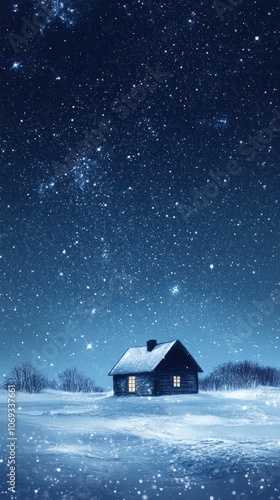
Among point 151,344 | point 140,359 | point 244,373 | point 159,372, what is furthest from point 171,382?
point 244,373

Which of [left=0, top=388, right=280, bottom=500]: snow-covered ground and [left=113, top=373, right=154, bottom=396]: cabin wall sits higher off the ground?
[left=0, top=388, right=280, bottom=500]: snow-covered ground

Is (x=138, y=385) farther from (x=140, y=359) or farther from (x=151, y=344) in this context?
(x=151, y=344)

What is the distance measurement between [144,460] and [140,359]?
28.0m

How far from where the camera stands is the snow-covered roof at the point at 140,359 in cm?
3503

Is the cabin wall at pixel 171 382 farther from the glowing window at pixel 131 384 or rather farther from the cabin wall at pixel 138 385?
the glowing window at pixel 131 384

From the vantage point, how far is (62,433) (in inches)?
525

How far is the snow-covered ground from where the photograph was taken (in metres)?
7.25

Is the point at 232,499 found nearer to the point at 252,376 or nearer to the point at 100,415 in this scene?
the point at 100,415

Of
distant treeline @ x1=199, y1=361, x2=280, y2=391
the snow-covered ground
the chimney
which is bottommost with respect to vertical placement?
distant treeline @ x1=199, y1=361, x2=280, y2=391

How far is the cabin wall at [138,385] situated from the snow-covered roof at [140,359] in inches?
25.7

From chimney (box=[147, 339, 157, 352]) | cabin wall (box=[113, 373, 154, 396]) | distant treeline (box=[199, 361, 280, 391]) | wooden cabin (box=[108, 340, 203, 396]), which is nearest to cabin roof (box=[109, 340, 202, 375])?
wooden cabin (box=[108, 340, 203, 396])

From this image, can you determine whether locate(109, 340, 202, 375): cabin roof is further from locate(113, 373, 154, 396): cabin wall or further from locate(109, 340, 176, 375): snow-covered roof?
locate(113, 373, 154, 396): cabin wall

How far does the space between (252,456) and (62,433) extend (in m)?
6.06

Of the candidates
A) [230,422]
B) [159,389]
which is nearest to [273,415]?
[230,422]
